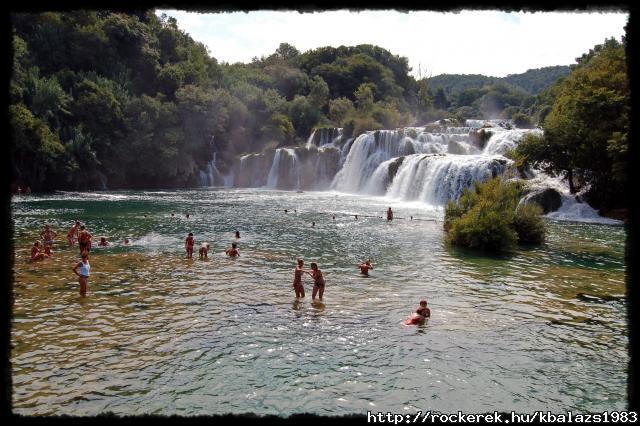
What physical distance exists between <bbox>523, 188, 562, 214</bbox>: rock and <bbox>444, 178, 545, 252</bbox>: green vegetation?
11801 mm

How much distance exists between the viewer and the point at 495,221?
997 inches

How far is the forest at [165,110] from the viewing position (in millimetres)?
37406

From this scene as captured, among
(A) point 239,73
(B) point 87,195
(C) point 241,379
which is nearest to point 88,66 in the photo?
(B) point 87,195

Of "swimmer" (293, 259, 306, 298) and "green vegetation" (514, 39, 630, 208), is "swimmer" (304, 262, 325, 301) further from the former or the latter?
"green vegetation" (514, 39, 630, 208)

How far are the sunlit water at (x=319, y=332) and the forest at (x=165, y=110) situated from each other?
13.1 m

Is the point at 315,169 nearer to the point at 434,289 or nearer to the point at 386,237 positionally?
the point at 386,237

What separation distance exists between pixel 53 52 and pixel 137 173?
798 inches

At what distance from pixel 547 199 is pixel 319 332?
107 ft

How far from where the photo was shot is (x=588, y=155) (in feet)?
117

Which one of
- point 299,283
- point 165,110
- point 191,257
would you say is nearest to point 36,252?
point 191,257

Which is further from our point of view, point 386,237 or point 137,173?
point 137,173

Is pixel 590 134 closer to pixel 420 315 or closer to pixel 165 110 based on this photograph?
pixel 420 315

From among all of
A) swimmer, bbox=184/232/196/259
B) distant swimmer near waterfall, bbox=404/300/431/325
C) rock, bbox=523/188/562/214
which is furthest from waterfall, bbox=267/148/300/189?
distant swimmer near waterfall, bbox=404/300/431/325

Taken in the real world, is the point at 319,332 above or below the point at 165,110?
below
